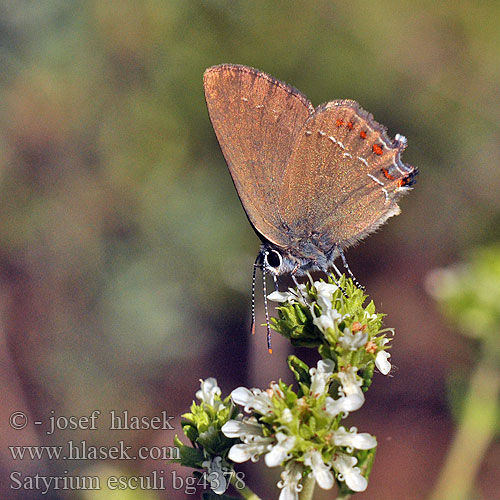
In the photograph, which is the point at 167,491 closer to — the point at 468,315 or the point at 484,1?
the point at 468,315

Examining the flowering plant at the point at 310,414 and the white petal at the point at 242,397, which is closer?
the flowering plant at the point at 310,414

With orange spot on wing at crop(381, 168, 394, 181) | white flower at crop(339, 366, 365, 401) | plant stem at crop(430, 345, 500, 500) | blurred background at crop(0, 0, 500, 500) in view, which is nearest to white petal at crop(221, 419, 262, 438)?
white flower at crop(339, 366, 365, 401)

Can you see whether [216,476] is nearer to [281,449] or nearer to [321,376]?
[281,449]

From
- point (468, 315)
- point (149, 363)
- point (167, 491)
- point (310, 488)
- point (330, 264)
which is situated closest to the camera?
point (310, 488)

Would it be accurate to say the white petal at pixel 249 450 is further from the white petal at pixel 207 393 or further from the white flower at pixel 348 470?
the white petal at pixel 207 393

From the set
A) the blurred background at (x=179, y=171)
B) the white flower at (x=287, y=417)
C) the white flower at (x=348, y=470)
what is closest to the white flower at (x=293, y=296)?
the white flower at (x=287, y=417)

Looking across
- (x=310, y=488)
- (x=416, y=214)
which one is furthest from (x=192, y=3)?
(x=310, y=488)
